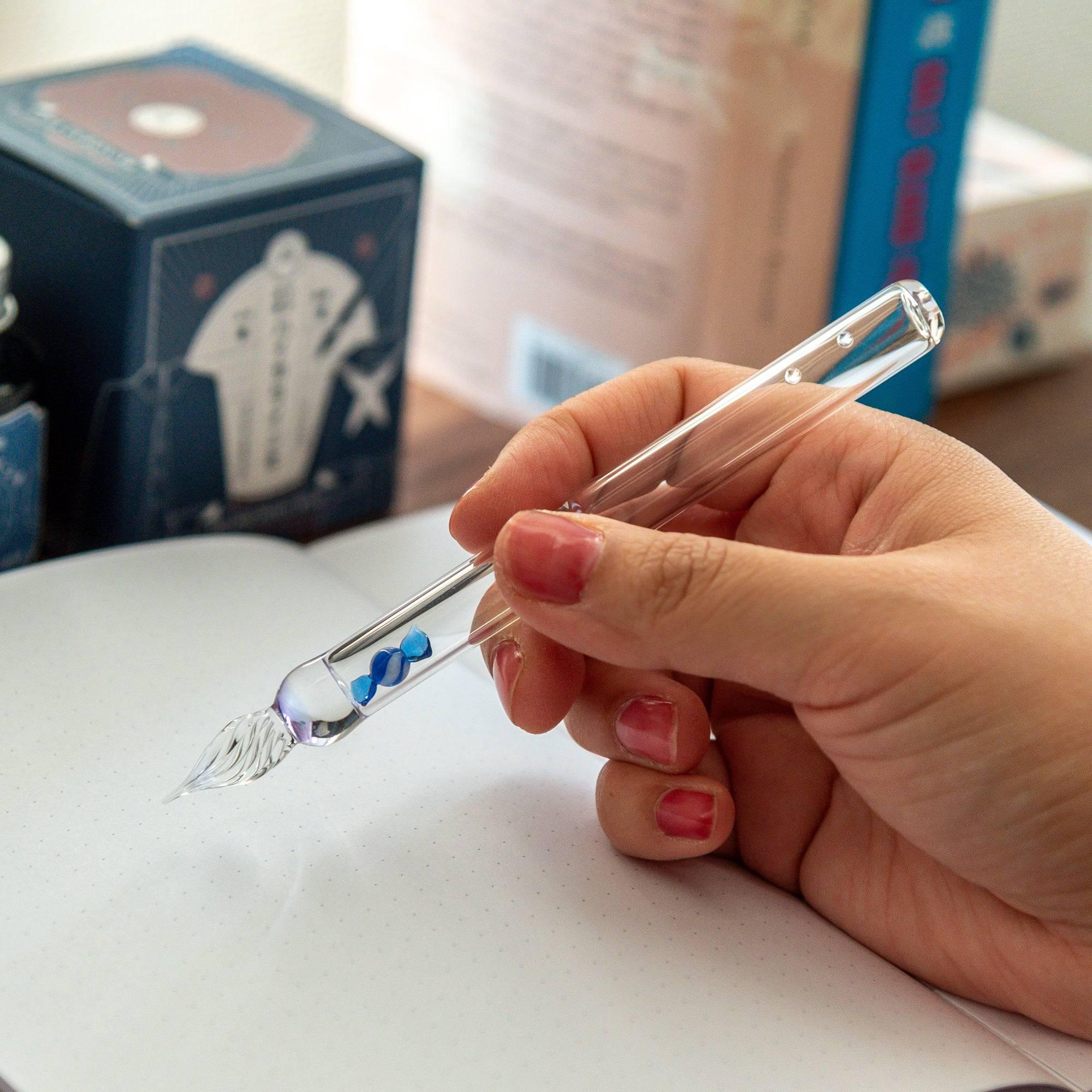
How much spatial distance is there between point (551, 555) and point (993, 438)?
445 millimetres

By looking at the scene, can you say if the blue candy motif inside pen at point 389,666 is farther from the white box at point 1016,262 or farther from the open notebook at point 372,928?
the white box at point 1016,262

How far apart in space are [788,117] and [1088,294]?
30cm

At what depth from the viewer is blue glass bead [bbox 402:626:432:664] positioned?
0.40 metres

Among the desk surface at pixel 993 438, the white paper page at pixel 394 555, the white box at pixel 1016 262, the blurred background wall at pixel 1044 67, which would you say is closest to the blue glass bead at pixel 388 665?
the white paper page at pixel 394 555

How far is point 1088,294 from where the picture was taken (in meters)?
0.81

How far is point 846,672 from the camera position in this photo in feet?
1.14

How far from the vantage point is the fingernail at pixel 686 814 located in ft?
1.29

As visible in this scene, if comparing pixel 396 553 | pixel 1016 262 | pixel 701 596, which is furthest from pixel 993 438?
pixel 701 596

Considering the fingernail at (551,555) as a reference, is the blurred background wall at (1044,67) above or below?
above

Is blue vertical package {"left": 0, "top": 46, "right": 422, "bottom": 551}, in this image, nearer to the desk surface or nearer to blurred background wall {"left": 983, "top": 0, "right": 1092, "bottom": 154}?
the desk surface

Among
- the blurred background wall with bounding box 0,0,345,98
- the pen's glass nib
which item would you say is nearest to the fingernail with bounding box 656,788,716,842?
the pen's glass nib

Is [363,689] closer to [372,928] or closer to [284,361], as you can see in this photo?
[372,928]

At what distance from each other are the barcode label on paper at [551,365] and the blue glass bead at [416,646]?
0.30 meters

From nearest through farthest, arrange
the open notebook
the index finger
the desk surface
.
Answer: the open notebook → the index finger → the desk surface
